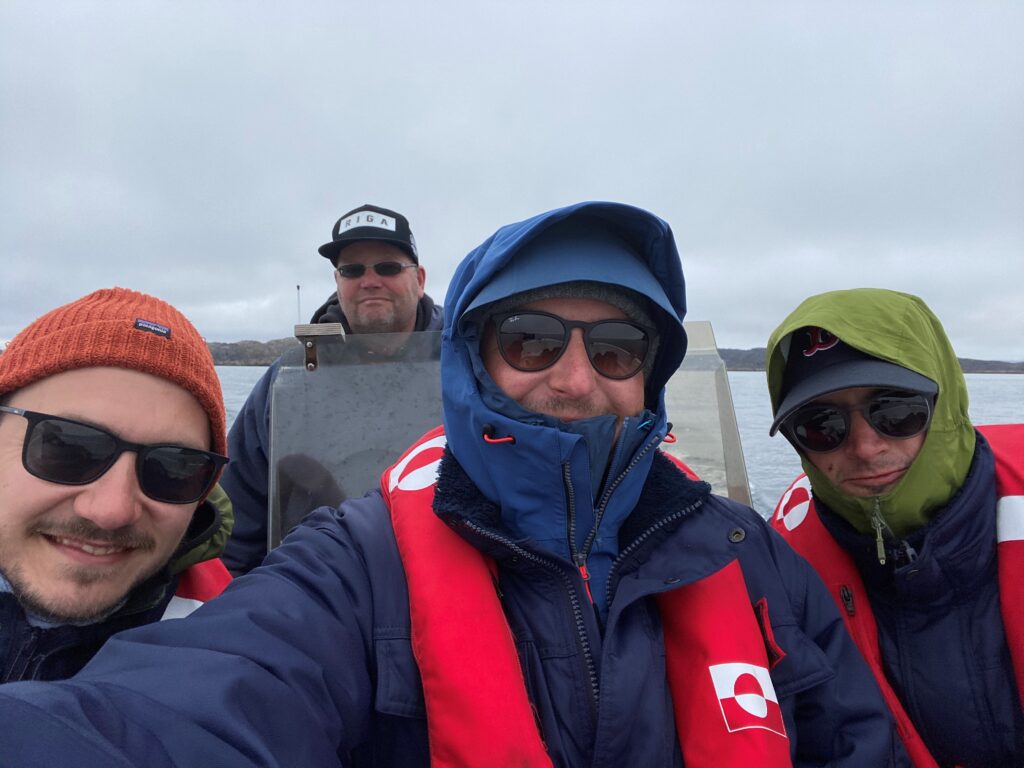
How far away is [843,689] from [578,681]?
0.74 metres

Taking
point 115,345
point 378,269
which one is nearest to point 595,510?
point 115,345

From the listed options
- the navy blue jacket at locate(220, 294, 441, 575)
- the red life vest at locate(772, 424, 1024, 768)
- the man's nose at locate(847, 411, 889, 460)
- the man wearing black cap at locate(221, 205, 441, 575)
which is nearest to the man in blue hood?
the red life vest at locate(772, 424, 1024, 768)

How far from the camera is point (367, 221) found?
314cm

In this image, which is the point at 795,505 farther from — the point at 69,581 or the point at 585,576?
the point at 69,581

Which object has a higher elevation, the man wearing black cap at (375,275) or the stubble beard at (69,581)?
the man wearing black cap at (375,275)

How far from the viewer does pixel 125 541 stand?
4.26 feet

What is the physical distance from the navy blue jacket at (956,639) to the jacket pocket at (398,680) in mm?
1394

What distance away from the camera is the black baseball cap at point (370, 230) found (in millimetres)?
3115

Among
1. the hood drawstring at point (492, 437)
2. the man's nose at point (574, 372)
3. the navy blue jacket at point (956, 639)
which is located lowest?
the navy blue jacket at point (956, 639)

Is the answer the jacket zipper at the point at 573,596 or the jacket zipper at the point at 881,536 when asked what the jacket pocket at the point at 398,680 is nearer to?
the jacket zipper at the point at 573,596

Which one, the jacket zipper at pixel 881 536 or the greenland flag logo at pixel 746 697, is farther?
the jacket zipper at pixel 881 536

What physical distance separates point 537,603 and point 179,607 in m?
0.91

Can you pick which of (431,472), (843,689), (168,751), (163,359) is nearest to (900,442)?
(843,689)

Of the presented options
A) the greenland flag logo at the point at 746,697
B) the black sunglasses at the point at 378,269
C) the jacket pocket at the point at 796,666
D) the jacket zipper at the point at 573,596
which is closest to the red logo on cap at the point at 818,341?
the jacket pocket at the point at 796,666
